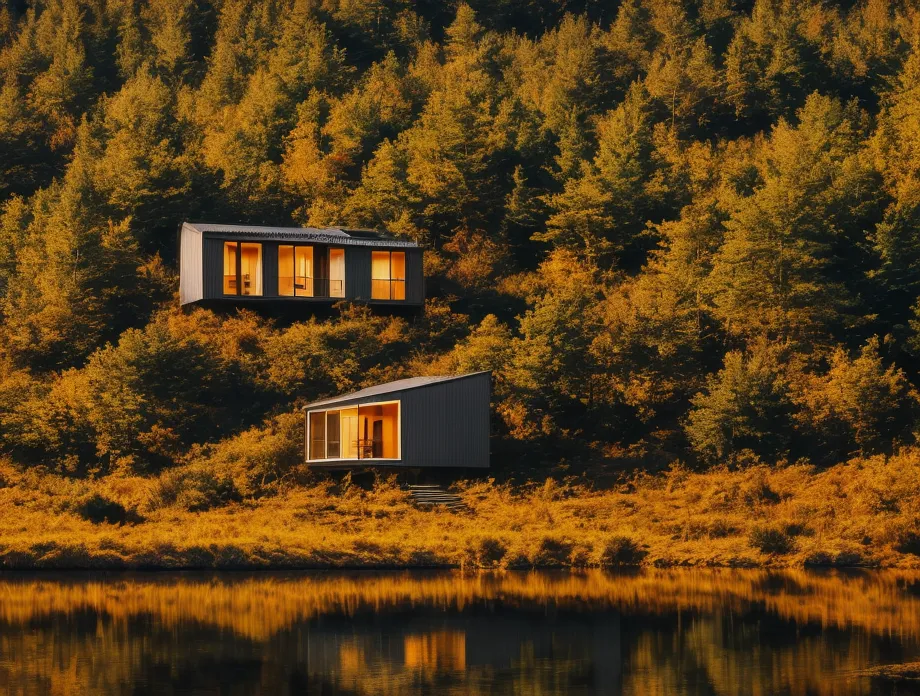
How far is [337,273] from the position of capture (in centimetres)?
6662

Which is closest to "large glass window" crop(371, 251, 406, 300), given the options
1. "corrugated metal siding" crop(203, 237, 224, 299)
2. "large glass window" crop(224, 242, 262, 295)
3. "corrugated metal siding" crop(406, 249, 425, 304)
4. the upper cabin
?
the upper cabin

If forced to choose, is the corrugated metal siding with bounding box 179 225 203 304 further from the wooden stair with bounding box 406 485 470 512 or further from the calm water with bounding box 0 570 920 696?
the calm water with bounding box 0 570 920 696

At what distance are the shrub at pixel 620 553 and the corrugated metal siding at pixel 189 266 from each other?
2599 cm

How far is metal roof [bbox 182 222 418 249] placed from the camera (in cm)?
6544

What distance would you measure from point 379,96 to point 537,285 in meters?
22.9

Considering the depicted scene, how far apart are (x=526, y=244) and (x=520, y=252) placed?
22.3 inches

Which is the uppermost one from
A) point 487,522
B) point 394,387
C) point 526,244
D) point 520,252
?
point 526,244

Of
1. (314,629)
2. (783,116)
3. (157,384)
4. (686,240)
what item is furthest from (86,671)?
(783,116)

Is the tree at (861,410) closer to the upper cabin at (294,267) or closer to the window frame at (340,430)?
the window frame at (340,430)

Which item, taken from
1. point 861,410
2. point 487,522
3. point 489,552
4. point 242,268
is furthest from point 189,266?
point 861,410

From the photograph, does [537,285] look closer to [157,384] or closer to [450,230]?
[450,230]

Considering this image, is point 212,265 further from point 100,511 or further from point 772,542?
point 772,542

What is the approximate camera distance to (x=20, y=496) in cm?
5525

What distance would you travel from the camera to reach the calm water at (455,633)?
27281 mm
